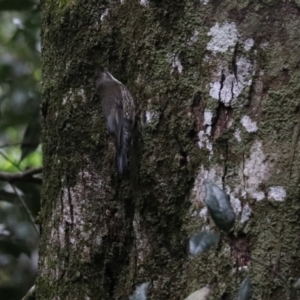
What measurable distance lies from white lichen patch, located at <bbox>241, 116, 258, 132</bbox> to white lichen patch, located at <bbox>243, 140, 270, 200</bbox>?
4 cm

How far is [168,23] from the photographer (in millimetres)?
1955

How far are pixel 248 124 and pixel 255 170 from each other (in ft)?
0.44

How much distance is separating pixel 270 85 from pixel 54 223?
819 millimetres

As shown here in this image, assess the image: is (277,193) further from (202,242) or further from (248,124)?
(202,242)

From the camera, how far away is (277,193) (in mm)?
1688

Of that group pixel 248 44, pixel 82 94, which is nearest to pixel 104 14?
pixel 82 94

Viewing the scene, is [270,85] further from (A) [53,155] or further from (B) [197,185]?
(A) [53,155]

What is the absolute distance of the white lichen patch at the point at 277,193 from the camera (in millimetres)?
1682

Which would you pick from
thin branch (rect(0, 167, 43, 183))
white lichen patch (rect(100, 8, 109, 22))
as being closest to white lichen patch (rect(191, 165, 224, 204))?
white lichen patch (rect(100, 8, 109, 22))

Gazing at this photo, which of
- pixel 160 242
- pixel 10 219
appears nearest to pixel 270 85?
pixel 160 242

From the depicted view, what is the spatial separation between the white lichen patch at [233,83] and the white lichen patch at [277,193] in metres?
0.27

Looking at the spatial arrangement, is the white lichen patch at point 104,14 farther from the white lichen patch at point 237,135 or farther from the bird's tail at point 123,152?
the white lichen patch at point 237,135

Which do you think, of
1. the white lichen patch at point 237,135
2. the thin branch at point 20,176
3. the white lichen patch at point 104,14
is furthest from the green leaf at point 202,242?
the thin branch at point 20,176

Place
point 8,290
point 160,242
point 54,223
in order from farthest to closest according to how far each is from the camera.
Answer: point 8,290, point 54,223, point 160,242
